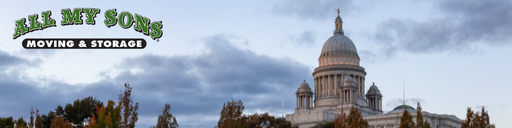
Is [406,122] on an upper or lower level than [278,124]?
lower

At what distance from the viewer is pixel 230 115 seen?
56219mm

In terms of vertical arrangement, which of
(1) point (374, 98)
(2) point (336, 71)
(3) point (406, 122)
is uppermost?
(2) point (336, 71)

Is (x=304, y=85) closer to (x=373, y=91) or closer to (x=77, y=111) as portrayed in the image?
(x=373, y=91)

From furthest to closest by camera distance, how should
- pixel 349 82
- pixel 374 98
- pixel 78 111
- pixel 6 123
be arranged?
pixel 374 98, pixel 349 82, pixel 78 111, pixel 6 123

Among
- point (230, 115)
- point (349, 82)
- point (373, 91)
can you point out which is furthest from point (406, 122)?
point (373, 91)

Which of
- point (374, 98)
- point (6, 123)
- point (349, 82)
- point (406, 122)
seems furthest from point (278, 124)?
point (406, 122)

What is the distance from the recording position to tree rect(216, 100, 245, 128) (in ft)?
184

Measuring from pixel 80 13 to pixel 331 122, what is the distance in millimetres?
70745

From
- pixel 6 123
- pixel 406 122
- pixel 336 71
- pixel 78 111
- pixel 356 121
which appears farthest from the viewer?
pixel 336 71

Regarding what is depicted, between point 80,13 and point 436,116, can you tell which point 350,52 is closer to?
point 436,116

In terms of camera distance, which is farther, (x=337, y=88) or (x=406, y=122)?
(x=337, y=88)

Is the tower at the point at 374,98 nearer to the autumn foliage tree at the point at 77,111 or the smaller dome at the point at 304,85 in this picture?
the smaller dome at the point at 304,85

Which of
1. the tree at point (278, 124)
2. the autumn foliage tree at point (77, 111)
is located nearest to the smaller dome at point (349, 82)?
the tree at point (278, 124)

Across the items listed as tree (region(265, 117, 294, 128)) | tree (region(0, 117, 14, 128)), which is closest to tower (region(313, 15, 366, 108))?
tree (region(265, 117, 294, 128))
